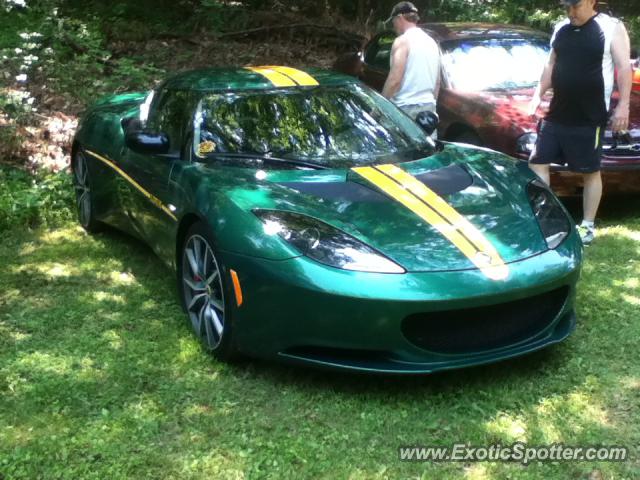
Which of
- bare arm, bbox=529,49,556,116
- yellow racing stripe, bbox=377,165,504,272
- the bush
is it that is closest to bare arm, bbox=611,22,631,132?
bare arm, bbox=529,49,556,116

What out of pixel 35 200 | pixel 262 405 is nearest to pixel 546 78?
pixel 262 405

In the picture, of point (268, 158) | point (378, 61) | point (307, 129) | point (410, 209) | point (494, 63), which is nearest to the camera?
point (410, 209)

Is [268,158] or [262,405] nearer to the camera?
[262,405]

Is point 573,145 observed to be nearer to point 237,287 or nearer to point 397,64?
point 397,64

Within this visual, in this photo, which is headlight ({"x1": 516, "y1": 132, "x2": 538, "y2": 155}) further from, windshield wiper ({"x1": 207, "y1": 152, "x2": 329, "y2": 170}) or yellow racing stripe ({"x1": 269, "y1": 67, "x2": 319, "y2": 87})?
windshield wiper ({"x1": 207, "y1": 152, "x2": 329, "y2": 170})

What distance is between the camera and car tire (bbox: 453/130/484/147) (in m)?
5.93

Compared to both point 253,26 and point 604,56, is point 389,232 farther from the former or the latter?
point 253,26

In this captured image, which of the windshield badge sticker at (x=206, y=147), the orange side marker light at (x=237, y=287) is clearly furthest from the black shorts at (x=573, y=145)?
the orange side marker light at (x=237, y=287)

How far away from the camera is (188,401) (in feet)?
10.7

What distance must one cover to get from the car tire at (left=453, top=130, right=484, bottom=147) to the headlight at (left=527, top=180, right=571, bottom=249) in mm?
2006

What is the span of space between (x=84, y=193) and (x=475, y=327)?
3.64 metres

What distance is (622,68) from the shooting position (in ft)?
15.5

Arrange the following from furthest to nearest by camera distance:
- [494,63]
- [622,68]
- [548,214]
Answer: [494,63]
[622,68]
[548,214]

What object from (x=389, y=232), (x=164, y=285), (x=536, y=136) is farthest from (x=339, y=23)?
(x=389, y=232)
